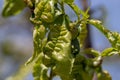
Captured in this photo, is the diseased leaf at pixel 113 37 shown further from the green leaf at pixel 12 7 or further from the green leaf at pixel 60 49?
the green leaf at pixel 12 7

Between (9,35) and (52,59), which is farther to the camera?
(9,35)

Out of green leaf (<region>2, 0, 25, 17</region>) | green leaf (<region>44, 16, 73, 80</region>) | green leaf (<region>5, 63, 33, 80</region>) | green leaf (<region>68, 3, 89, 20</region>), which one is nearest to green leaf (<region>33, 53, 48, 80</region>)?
green leaf (<region>44, 16, 73, 80</region>)

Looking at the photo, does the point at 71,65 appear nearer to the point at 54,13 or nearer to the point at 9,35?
the point at 54,13

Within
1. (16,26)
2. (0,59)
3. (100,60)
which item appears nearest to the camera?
(100,60)

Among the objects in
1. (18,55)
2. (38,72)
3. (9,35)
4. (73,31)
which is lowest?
(18,55)

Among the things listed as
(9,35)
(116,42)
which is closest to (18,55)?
(9,35)

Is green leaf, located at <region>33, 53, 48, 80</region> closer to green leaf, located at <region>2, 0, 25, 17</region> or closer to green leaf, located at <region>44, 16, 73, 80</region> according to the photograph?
green leaf, located at <region>44, 16, 73, 80</region>

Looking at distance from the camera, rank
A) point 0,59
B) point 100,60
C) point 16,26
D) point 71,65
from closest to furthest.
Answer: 1. point 71,65
2. point 100,60
3. point 0,59
4. point 16,26

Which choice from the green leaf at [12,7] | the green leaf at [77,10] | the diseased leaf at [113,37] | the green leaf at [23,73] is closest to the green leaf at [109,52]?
the diseased leaf at [113,37]
